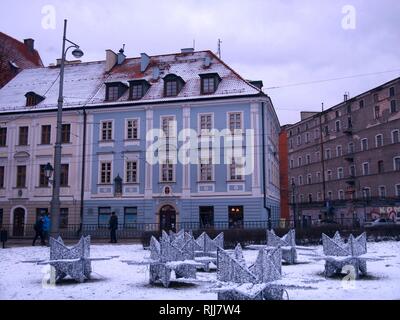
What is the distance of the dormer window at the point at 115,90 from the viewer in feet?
114

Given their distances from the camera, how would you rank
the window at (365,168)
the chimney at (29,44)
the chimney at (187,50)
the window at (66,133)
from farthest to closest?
the window at (365,168) < the chimney at (29,44) < the chimney at (187,50) < the window at (66,133)

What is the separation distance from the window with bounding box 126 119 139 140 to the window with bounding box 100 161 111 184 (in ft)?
8.38

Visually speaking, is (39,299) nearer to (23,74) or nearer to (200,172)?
(200,172)

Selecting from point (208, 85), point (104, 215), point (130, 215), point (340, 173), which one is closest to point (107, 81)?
point (208, 85)

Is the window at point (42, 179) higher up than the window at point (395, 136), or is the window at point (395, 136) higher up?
the window at point (395, 136)

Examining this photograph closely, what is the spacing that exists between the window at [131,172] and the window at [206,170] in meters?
5.02

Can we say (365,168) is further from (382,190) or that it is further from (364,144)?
(382,190)

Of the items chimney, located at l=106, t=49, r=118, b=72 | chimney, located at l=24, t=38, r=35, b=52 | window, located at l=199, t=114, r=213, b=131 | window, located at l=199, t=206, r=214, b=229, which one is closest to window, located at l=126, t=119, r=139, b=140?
window, located at l=199, t=114, r=213, b=131

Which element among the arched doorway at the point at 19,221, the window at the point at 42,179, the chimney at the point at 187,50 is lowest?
the arched doorway at the point at 19,221

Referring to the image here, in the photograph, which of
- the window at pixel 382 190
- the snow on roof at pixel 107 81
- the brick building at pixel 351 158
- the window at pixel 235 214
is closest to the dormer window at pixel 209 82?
the snow on roof at pixel 107 81

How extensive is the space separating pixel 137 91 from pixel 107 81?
3.33 m

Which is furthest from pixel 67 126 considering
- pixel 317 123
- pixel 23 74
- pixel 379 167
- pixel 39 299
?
pixel 317 123

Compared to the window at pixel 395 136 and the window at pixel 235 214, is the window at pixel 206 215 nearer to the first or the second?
the window at pixel 235 214

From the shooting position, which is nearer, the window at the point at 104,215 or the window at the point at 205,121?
the window at the point at 205,121
